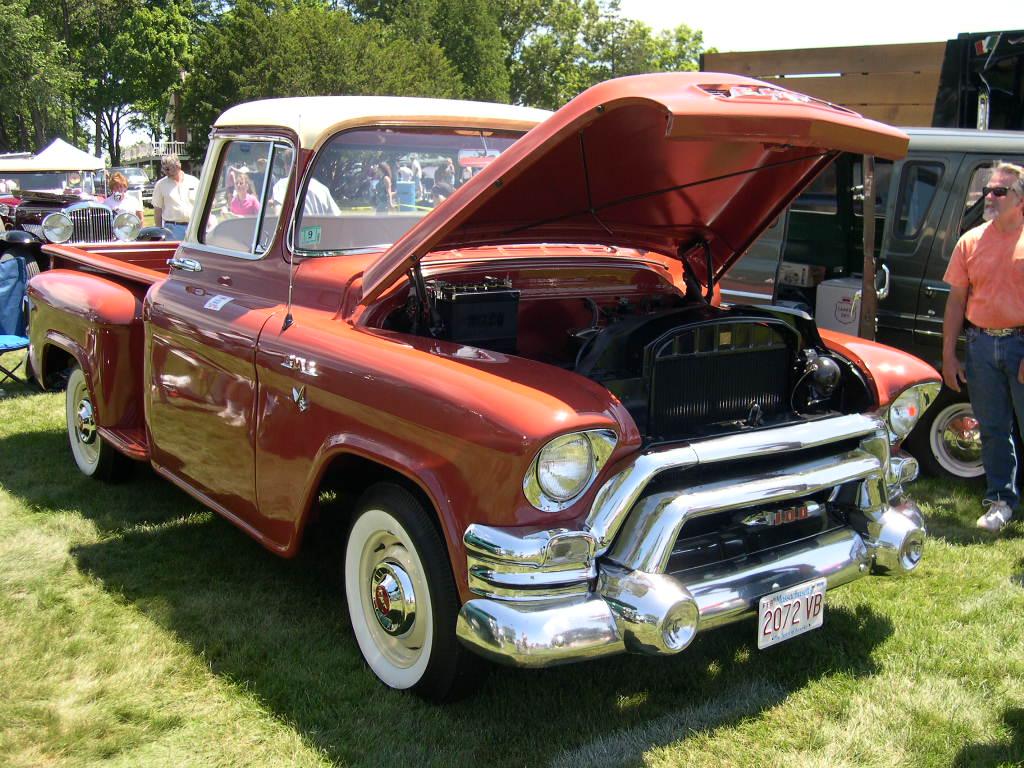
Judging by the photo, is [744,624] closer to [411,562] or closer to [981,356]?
[411,562]

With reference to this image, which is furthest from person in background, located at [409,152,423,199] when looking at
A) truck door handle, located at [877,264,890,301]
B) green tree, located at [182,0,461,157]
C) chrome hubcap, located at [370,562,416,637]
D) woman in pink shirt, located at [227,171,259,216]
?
green tree, located at [182,0,461,157]

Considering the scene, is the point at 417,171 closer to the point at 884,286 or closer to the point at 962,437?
the point at 884,286

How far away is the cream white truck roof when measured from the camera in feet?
11.8

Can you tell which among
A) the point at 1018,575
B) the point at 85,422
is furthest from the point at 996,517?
the point at 85,422

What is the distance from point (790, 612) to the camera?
2.79 metres

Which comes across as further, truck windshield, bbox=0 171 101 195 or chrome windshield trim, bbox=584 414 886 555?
truck windshield, bbox=0 171 101 195

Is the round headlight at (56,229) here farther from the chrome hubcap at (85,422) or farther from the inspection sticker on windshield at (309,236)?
the inspection sticker on windshield at (309,236)

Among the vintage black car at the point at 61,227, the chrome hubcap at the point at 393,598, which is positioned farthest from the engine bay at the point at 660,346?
the vintage black car at the point at 61,227

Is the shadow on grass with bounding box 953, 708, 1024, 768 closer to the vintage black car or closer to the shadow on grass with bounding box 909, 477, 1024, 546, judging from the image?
the shadow on grass with bounding box 909, 477, 1024, 546

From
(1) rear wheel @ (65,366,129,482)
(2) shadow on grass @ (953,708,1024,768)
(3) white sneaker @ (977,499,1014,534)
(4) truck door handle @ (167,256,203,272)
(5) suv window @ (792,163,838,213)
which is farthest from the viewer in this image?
(5) suv window @ (792,163,838,213)

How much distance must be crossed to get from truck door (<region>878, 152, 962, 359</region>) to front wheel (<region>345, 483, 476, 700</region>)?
3774 mm

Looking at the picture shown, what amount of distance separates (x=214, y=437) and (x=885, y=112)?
23.6 feet

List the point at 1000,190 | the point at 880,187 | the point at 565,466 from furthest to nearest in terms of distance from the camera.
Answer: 1. the point at 880,187
2. the point at 1000,190
3. the point at 565,466

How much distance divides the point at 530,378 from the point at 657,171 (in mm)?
A: 1175
